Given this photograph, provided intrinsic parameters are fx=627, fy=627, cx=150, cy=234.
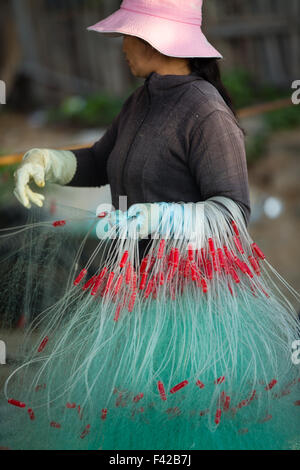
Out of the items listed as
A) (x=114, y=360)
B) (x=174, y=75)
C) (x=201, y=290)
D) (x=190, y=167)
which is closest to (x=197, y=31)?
(x=174, y=75)

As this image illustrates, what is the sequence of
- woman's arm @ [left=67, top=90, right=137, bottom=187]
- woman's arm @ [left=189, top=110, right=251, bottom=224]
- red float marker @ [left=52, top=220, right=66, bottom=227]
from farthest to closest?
woman's arm @ [left=67, top=90, right=137, bottom=187] → red float marker @ [left=52, top=220, right=66, bottom=227] → woman's arm @ [left=189, top=110, right=251, bottom=224]

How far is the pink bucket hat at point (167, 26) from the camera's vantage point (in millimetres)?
1551

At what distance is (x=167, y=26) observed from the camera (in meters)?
Result: 1.57

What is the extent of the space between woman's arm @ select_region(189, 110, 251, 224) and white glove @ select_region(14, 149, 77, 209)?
41 centimetres

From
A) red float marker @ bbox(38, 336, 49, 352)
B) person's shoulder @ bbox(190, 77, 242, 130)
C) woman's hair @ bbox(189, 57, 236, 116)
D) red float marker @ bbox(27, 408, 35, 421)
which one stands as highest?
woman's hair @ bbox(189, 57, 236, 116)

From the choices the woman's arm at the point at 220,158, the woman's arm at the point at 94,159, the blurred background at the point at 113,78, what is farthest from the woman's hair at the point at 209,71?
the blurred background at the point at 113,78

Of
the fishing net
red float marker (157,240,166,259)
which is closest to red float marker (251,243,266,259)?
the fishing net

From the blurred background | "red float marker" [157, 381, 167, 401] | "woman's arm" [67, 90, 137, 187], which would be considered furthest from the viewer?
the blurred background

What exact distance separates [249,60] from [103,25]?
572 centimetres

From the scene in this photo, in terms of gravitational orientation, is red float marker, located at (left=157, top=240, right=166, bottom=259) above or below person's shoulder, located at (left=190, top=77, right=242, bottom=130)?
below

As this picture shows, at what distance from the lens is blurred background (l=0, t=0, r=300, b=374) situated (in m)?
5.70

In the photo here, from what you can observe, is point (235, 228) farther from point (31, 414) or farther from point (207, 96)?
point (31, 414)

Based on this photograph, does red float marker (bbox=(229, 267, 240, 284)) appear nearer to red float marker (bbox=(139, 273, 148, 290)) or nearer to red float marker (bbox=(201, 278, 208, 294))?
red float marker (bbox=(201, 278, 208, 294))

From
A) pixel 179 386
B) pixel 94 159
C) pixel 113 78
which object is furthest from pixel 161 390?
pixel 113 78
